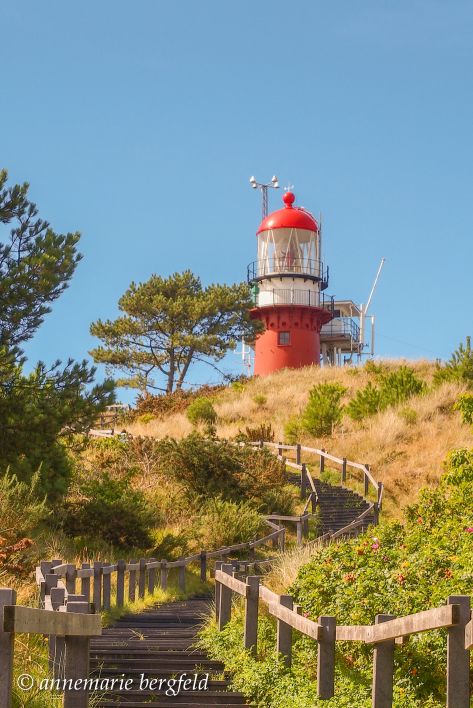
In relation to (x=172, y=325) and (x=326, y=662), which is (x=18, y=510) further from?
(x=172, y=325)

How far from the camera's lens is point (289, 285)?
4969cm

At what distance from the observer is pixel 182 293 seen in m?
49.2

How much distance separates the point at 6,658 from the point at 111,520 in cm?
1483

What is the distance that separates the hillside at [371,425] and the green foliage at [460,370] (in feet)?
3.62

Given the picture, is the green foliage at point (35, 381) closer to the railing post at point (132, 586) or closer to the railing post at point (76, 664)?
the railing post at point (132, 586)

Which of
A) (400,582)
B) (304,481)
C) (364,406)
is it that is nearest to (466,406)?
(304,481)

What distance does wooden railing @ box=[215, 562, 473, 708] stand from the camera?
6273mm

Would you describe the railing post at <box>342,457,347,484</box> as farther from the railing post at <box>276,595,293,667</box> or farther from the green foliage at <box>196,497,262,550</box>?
the railing post at <box>276,595,293,667</box>

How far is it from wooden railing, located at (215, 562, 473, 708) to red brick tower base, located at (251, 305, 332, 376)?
39855 mm

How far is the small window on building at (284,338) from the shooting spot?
5069cm

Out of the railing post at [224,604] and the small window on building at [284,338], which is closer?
the railing post at [224,604]

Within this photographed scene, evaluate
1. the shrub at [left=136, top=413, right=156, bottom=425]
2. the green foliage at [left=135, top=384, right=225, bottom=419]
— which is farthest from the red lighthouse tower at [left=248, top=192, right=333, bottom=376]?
the shrub at [left=136, top=413, right=156, bottom=425]

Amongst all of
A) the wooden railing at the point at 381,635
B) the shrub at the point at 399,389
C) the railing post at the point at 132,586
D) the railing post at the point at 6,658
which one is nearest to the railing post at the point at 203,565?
the railing post at the point at 132,586

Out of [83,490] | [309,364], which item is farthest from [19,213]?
[309,364]
